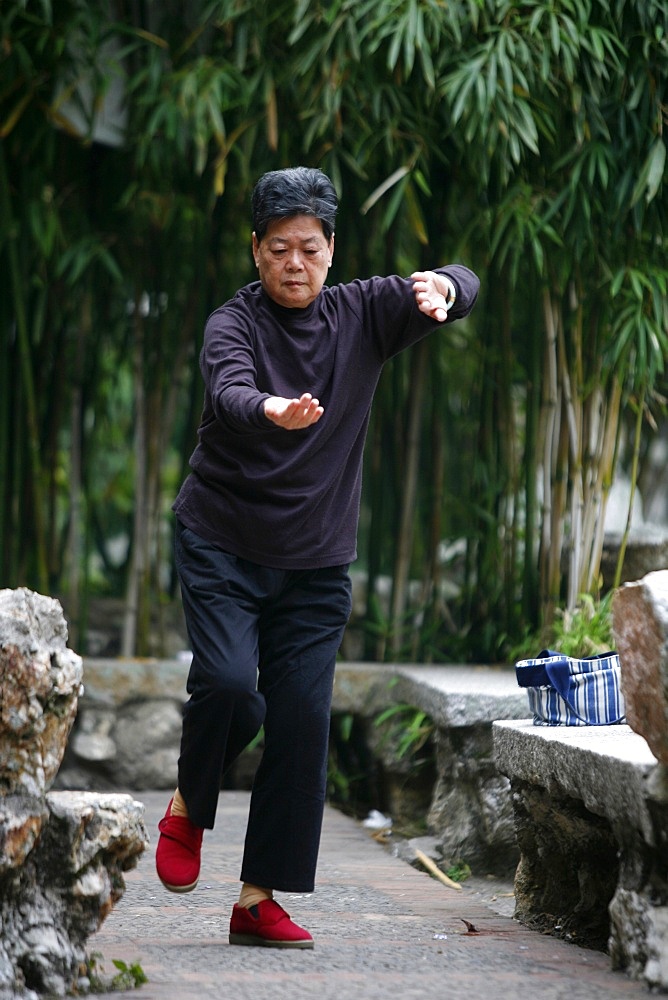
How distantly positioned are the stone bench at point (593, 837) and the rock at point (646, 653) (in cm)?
6

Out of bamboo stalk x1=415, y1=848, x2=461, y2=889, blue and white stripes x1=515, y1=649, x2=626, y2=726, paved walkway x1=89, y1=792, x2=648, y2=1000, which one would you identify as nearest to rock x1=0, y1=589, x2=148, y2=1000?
paved walkway x1=89, y1=792, x2=648, y2=1000

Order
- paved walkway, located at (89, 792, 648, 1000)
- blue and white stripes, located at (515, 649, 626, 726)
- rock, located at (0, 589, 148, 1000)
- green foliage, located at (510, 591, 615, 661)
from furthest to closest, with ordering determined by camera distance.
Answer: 1. green foliage, located at (510, 591, 615, 661)
2. blue and white stripes, located at (515, 649, 626, 726)
3. paved walkway, located at (89, 792, 648, 1000)
4. rock, located at (0, 589, 148, 1000)

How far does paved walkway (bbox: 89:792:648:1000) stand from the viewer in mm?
2020

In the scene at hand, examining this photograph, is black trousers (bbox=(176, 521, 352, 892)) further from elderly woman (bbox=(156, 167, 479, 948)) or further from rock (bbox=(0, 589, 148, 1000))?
rock (bbox=(0, 589, 148, 1000))

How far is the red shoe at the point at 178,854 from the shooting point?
2.29 m

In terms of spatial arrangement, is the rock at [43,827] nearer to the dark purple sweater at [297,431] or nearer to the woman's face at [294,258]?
the dark purple sweater at [297,431]

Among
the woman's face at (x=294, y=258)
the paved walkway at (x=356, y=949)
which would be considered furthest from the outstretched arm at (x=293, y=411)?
the paved walkway at (x=356, y=949)

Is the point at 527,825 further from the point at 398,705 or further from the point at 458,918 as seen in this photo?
the point at 398,705

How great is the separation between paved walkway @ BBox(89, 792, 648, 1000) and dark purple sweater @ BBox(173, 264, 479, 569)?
67 cm

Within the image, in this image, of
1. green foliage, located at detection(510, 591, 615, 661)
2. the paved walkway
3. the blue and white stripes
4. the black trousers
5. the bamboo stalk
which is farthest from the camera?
green foliage, located at detection(510, 591, 615, 661)

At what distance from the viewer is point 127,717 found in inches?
185

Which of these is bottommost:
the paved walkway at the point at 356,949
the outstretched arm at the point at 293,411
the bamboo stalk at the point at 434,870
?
the bamboo stalk at the point at 434,870

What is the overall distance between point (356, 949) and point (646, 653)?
30.0 inches

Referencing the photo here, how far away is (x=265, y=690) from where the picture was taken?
2.42m
